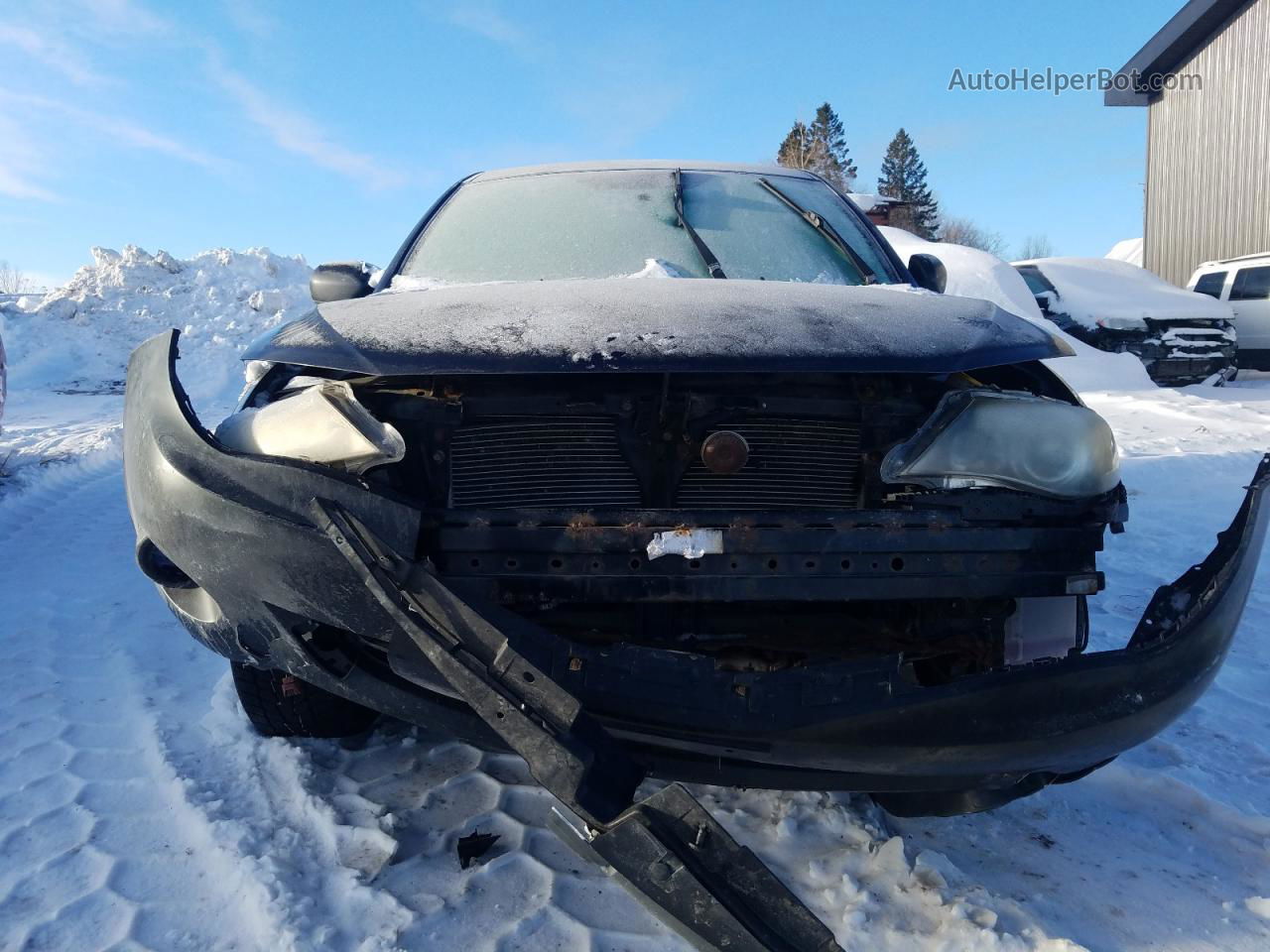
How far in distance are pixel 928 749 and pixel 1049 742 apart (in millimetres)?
232

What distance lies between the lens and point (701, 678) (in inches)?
63.1

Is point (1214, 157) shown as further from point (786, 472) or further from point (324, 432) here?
point (324, 432)

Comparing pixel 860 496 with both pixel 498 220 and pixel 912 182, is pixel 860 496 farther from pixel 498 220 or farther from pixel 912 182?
pixel 912 182

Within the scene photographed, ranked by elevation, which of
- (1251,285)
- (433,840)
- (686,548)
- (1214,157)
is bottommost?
(433,840)

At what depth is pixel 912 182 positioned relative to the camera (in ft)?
196

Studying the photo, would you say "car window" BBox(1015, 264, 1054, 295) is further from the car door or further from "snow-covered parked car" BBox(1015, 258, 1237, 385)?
the car door

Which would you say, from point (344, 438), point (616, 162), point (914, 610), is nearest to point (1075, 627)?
point (914, 610)

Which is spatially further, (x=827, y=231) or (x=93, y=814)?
(x=827, y=231)

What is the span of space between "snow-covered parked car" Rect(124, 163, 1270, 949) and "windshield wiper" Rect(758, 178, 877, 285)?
0.85 meters

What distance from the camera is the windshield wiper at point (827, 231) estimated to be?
9.89 ft

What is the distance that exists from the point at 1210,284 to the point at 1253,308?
1158mm

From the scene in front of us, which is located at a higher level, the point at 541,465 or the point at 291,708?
the point at 541,465

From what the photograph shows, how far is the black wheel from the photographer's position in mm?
2338

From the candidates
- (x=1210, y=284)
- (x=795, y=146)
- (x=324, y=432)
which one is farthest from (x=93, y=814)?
(x=795, y=146)
